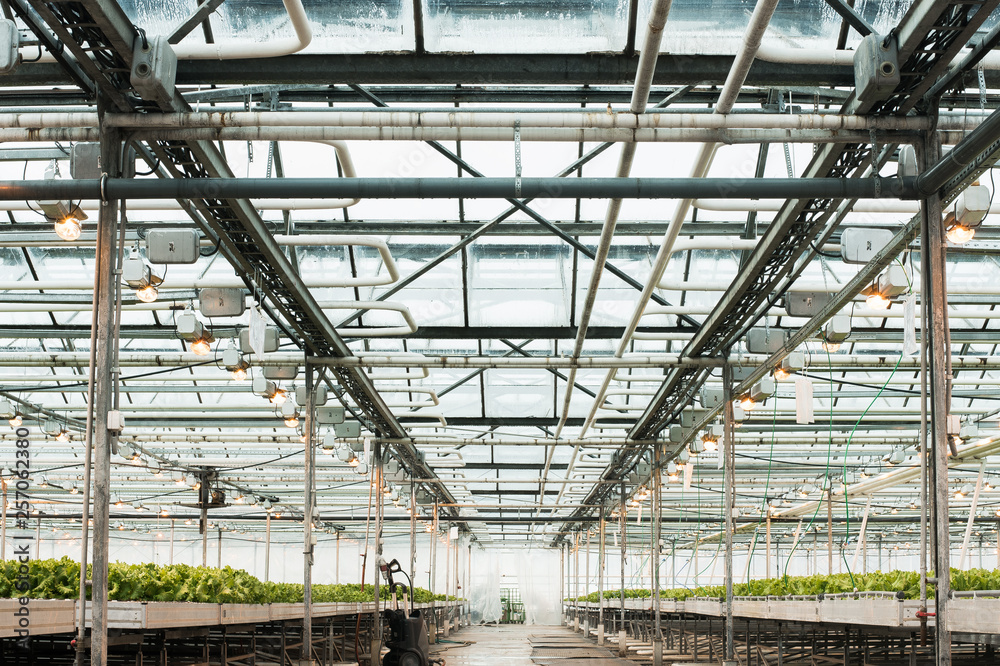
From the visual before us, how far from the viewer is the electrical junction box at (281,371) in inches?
616

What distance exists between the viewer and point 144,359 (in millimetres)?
15445

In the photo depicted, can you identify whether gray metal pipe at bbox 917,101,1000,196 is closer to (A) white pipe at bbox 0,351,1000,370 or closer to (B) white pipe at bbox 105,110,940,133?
(B) white pipe at bbox 105,110,940,133

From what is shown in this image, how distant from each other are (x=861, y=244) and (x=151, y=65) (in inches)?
268

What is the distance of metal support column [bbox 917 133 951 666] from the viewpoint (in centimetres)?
735

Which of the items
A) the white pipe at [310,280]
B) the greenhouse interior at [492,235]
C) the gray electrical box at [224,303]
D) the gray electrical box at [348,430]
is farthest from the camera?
the gray electrical box at [348,430]

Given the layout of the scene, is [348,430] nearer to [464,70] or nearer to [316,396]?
[316,396]

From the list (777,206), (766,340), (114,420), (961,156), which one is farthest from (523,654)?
(961,156)

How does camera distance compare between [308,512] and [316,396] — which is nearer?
[308,512]

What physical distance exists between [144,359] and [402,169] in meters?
6.81

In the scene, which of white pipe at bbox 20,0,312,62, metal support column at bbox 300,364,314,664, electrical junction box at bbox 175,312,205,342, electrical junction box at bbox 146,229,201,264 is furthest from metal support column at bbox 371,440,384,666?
white pipe at bbox 20,0,312,62

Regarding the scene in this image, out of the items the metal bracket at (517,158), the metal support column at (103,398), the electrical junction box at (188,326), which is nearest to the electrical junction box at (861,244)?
the metal bracket at (517,158)

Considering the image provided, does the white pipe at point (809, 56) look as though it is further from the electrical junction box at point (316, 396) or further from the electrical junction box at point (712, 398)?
the electrical junction box at point (316, 396)

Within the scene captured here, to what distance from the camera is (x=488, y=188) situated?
318 inches

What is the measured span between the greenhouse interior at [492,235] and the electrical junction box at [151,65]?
3 centimetres
